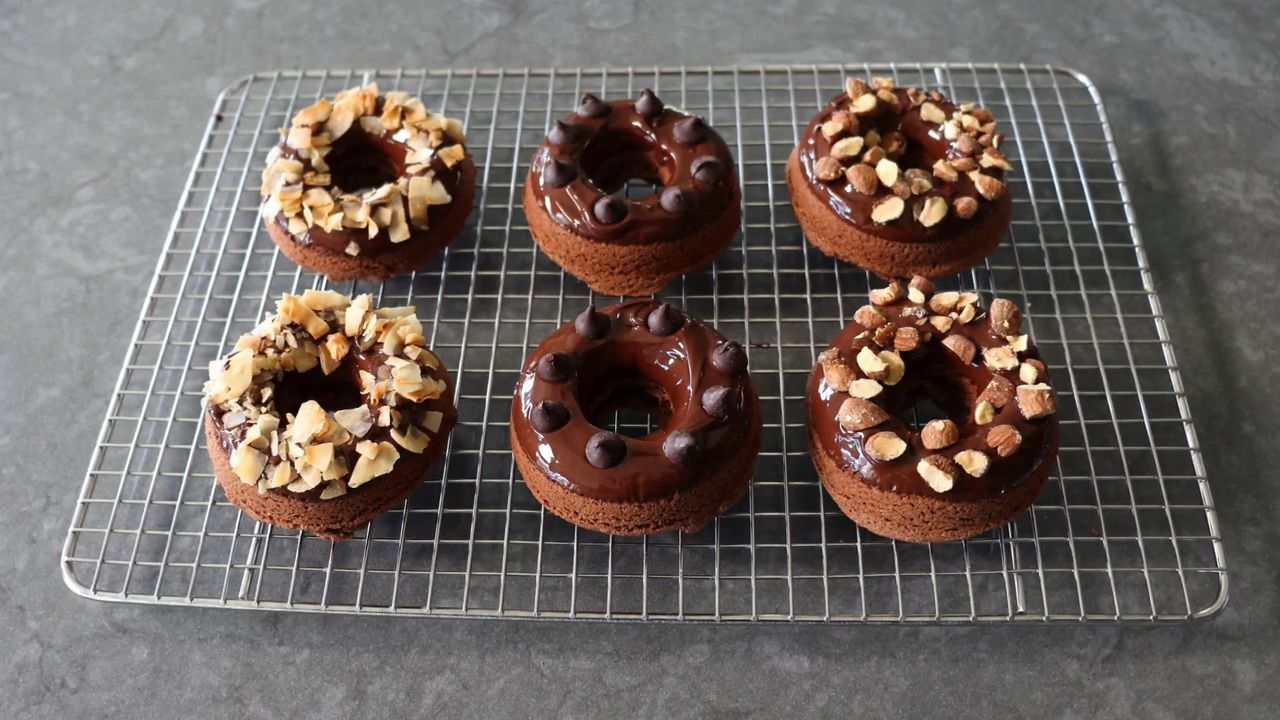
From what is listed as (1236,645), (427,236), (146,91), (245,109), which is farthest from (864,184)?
(146,91)

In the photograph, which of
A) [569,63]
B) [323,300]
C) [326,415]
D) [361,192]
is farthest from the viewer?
[569,63]

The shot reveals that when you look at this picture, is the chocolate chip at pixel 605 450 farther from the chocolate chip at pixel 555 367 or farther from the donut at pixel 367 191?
the donut at pixel 367 191

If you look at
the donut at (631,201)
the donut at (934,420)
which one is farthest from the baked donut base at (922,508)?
the donut at (631,201)

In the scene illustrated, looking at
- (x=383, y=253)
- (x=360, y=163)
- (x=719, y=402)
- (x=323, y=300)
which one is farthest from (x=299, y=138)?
(x=719, y=402)

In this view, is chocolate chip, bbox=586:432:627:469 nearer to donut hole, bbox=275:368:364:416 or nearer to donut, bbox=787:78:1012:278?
donut hole, bbox=275:368:364:416

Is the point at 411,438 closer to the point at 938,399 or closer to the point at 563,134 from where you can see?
the point at 563,134

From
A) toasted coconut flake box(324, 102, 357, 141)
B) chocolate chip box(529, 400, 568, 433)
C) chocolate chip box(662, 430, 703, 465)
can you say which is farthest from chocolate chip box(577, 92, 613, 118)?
chocolate chip box(662, 430, 703, 465)
